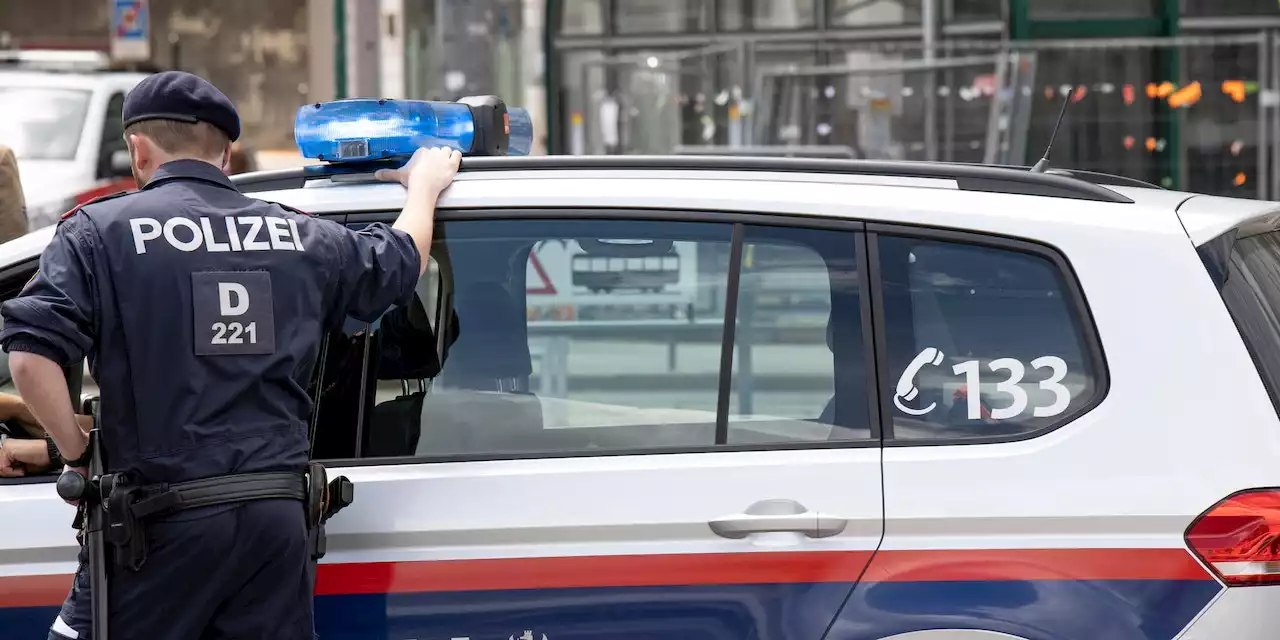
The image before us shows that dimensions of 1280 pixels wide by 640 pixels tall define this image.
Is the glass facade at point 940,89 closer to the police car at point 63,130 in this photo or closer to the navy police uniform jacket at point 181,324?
the police car at point 63,130

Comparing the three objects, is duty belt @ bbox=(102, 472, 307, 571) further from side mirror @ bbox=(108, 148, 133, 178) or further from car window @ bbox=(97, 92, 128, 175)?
car window @ bbox=(97, 92, 128, 175)

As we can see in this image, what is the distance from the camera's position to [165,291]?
271cm

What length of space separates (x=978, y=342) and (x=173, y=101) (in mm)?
1532

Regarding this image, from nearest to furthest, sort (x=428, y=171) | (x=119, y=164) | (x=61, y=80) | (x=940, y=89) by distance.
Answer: (x=428, y=171), (x=119, y=164), (x=61, y=80), (x=940, y=89)

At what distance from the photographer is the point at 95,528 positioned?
2.71m

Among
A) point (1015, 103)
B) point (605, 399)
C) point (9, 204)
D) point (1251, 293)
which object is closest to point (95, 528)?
point (605, 399)

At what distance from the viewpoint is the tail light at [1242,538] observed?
275 centimetres

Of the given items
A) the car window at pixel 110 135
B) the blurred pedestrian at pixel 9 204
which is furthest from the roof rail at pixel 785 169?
the car window at pixel 110 135

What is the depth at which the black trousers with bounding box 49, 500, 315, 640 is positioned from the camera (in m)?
2.70

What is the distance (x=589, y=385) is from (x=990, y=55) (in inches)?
309

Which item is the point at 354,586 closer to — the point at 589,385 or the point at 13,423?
the point at 13,423

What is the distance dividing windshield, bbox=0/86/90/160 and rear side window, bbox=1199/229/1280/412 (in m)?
8.96

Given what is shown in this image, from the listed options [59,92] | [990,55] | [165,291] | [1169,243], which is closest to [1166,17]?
[990,55]

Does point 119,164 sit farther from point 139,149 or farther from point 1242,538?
point 1242,538
